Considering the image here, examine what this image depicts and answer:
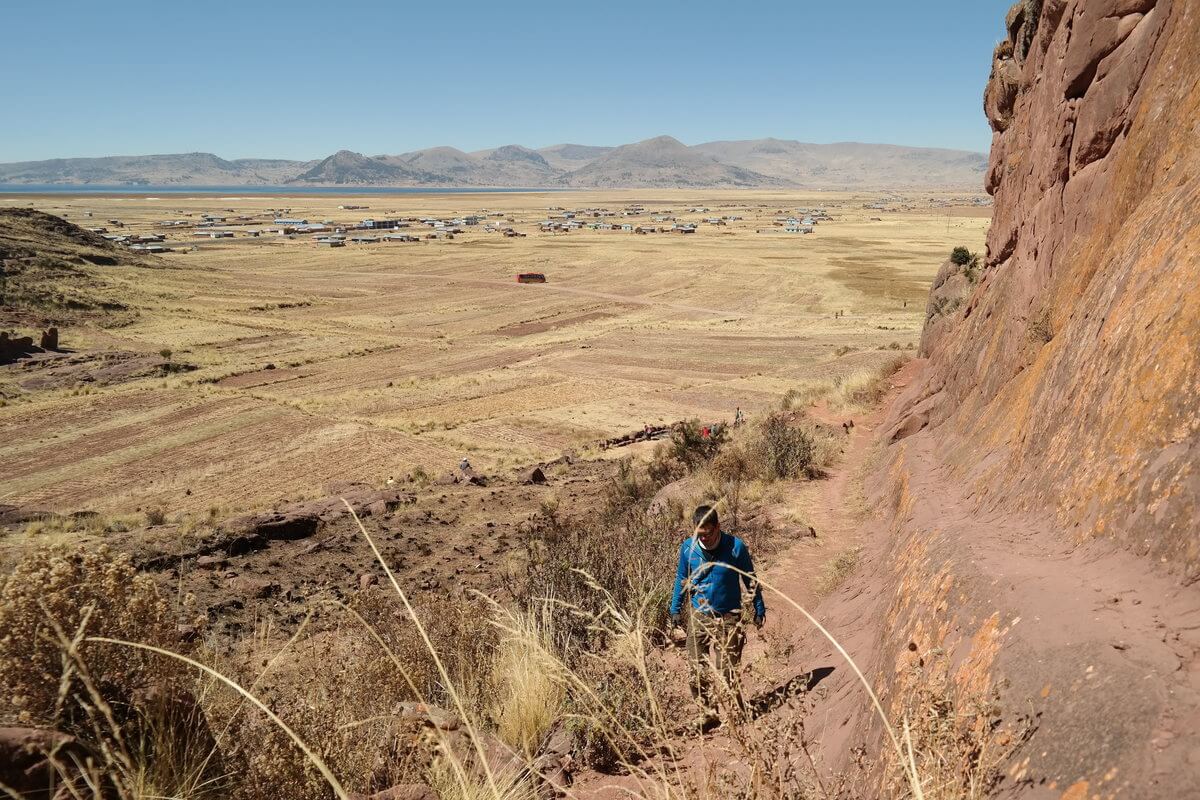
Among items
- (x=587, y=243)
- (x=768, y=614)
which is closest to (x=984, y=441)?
(x=768, y=614)

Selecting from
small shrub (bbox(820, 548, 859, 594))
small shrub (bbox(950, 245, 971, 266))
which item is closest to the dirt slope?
small shrub (bbox(820, 548, 859, 594))

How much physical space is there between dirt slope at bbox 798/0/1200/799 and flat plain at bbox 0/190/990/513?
16.2m

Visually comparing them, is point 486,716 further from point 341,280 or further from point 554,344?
point 341,280

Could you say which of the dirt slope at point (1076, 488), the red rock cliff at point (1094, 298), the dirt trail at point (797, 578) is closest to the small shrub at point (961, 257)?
the dirt trail at point (797, 578)

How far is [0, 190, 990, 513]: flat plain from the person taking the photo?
893 inches

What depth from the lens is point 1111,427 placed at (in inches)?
179

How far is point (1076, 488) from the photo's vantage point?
184 inches

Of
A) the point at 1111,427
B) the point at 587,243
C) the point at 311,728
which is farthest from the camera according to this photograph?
the point at 587,243

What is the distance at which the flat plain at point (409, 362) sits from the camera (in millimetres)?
22672

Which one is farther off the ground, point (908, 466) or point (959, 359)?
point (959, 359)

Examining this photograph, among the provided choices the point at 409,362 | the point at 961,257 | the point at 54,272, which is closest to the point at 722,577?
the point at 961,257

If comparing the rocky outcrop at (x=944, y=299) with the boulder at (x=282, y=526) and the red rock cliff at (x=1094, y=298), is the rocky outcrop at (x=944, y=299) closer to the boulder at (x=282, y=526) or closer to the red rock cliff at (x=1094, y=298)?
the red rock cliff at (x=1094, y=298)

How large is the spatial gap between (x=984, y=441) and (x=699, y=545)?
14.4ft

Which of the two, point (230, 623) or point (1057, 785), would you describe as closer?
point (1057, 785)
